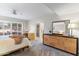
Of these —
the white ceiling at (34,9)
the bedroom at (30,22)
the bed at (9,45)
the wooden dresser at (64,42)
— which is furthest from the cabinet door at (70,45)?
the bed at (9,45)

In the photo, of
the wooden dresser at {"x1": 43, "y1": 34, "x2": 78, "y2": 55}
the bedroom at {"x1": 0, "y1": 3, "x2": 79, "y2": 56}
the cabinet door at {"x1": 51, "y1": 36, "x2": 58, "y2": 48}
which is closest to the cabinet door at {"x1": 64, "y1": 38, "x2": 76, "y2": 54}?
the wooden dresser at {"x1": 43, "y1": 34, "x2": 78, "y2": 55}

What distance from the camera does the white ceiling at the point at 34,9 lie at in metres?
2.39

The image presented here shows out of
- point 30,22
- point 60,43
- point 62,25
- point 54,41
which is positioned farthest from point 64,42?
point 30,22

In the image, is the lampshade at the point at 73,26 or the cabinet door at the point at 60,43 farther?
the cabinet door at the point at 60,43

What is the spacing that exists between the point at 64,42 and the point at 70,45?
0.25 m

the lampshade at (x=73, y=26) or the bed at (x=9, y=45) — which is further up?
the lampshade at (x=73, y=26)

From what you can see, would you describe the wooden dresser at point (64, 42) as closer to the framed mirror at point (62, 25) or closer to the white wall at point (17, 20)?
the framed mirror at point (62, 25)

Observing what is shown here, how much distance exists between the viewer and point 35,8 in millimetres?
2537

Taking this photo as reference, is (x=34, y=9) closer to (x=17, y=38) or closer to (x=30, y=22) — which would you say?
(x=30, y=22)

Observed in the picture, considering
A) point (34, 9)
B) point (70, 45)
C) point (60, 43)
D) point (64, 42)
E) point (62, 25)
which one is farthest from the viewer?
point (60, 43)

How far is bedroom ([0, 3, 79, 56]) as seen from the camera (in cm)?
245

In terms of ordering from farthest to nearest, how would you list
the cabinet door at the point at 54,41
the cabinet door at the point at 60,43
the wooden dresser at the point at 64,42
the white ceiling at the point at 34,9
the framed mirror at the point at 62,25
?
the cabinet door at the point at 54,41, the cabinet door at the point at 60,43, the wooden dresser at the point at 64,42, the framed mirror at the point at 62,25, the white ceiling at the point at 34,9

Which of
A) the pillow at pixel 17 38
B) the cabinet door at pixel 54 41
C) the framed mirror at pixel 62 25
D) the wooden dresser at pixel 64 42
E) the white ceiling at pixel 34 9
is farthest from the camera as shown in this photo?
the cabinet door at pixel 54 41

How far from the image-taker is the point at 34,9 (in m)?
2.55
